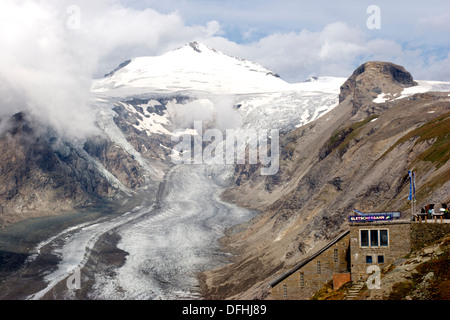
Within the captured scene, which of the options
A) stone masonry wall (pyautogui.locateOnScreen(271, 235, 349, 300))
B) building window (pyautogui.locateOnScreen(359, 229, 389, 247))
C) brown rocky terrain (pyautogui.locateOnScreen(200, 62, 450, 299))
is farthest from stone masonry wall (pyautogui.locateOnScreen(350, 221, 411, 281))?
brown rocky terrain (pyautogui.locateOnScreen(200, 62, 450, 299))

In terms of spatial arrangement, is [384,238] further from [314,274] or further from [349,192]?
[349,192]

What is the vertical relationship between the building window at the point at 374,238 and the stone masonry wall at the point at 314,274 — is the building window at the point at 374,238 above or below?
above

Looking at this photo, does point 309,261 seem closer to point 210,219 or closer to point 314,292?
point 314,292

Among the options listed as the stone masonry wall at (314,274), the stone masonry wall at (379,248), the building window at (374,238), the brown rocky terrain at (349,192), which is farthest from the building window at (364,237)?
the brown rocky terrain at (349,192)

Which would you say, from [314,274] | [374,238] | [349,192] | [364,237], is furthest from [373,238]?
[349,192]

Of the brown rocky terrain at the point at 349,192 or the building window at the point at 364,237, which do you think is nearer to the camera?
the building window at the point at 364,237

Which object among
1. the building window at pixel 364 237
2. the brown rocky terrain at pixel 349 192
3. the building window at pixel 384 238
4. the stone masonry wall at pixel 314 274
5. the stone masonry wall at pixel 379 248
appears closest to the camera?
the stone masonry wall at pixel 379 248

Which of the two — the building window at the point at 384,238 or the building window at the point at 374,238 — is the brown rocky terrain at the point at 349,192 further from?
the building window at the point at 384,238

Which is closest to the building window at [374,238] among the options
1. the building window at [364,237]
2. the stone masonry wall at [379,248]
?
the building window at [364,237]

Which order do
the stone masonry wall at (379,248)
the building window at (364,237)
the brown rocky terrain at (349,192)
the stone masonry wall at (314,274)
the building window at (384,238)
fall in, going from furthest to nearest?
the brown rocky terrain at (349,192) < the stone masonry wall at (314,274) < the building window at (364,237) < the building window at (384,238) < the stone masonry wall at (379,248)
